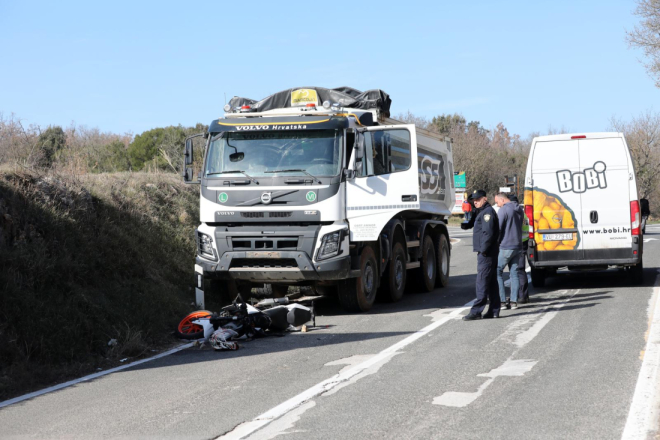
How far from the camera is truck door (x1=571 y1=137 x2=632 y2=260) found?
1309 cm

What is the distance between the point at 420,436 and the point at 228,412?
1.61 meters

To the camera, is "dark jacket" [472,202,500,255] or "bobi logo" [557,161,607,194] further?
"bobi logo" [557,161,607,194]

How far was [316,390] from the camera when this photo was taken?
21.4ft

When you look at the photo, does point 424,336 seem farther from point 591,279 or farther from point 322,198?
point 591,279

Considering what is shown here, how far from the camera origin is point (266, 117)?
38.0 feet

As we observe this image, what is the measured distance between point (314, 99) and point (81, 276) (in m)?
4.76

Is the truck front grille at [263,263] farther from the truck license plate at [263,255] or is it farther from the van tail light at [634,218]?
the van tail light at [634,218]

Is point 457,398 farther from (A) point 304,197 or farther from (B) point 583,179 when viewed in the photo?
(B) point 583,179

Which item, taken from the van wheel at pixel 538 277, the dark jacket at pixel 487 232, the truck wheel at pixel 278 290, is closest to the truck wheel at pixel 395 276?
the truck wheel at pixel 278 290

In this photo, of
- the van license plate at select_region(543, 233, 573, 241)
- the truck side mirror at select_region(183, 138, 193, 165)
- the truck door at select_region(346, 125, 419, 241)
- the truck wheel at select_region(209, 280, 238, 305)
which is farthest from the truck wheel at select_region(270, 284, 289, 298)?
the van license plate at select_region(543, 233, 573, 241)

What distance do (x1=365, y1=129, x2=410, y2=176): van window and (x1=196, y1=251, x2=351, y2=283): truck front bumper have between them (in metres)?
1.71

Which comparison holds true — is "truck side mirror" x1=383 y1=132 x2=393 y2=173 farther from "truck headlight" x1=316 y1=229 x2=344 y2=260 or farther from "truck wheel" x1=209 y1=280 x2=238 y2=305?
"truck wheel" x1=209 y1=280 x2=238 y2=305

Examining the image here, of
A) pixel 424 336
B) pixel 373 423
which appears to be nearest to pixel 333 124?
pixel 424 336

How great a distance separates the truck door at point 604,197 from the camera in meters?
13.1
